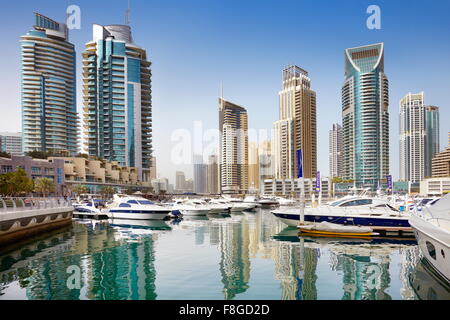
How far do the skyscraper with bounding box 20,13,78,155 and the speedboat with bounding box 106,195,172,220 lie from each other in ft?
363

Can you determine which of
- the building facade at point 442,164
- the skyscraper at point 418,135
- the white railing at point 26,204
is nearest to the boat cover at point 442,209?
the white railing at point 26,204

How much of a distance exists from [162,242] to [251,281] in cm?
1157

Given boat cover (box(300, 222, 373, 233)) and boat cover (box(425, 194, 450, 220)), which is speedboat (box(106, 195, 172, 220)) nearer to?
boat cover (box(300, 222, 373, 233))

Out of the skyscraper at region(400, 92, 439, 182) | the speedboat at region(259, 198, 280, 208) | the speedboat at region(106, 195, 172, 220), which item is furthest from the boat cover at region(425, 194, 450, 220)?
the skyscraper at region(400, 92, 439, 182)

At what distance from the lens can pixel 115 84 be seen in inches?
5305

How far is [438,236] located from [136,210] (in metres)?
33.2

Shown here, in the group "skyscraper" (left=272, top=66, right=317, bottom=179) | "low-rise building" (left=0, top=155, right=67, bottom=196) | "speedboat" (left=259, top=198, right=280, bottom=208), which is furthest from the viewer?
"skyscraper" (left=272, top=66, right=317, bottom=179)

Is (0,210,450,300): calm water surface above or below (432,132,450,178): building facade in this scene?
below

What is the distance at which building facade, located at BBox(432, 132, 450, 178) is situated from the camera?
144250 mm

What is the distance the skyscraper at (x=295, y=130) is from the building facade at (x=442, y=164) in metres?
54.6

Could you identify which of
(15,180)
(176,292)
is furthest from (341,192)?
(176,292)

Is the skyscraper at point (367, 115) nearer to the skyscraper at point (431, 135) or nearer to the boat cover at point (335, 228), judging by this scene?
the skyscraper at point (431, 135)

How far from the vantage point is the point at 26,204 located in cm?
2578
